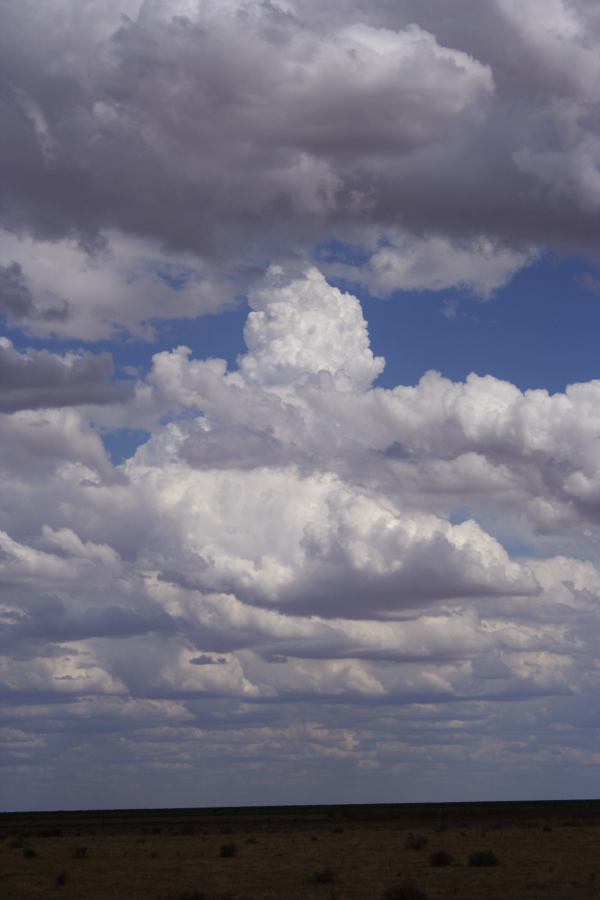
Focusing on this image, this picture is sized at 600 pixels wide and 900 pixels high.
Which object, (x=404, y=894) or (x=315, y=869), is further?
(x=315, y=869)

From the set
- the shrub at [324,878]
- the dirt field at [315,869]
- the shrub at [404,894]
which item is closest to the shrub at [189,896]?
the dirt field at [315,869]

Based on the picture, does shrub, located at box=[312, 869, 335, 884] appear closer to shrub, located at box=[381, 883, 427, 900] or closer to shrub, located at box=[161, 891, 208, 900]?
shrub, located at box=[381, 883, 427, 900]

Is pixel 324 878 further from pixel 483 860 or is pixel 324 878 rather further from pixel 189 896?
pixel 483 860

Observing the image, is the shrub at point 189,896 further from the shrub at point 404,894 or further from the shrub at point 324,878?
the shrub at point 324,878

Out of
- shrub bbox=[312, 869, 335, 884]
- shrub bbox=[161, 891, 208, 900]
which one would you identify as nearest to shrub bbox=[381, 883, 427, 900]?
shrub bbox=[161, 891, 208, 900]

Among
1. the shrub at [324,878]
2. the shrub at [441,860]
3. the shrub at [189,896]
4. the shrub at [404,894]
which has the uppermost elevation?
the shrub at [441,860]

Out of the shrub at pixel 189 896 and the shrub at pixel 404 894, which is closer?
the shrub at pixel 404 894

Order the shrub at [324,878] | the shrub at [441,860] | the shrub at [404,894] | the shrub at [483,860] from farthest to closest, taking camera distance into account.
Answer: the shrub at [441,860], the shrub at [483,860], the shrub at [324,878], the shrub at [404,894]

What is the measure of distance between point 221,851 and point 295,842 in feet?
42.4

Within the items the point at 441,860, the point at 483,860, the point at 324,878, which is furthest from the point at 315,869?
the point at 483,860

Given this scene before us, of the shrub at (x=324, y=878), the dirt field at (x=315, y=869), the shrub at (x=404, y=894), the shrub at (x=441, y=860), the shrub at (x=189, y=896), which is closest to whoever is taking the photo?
the shrub at (x=404, y=894)

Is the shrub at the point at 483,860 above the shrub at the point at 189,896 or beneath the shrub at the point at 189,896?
above

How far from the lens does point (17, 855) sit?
2876 inches

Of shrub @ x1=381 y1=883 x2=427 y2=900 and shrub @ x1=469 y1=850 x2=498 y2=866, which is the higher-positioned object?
shrub @ x1=469 y1=850 x2=498 y2=866
